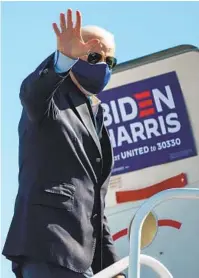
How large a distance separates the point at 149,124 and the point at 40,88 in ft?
9.87

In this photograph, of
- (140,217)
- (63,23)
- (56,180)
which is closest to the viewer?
(140,217)

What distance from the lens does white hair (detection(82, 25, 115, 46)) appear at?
3.64 m

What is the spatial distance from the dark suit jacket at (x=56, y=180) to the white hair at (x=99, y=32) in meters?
0.21

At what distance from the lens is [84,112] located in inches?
143

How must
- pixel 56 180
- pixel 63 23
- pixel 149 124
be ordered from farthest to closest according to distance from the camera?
pixel 149 124 < pixel 56 180 < pixel 63 23

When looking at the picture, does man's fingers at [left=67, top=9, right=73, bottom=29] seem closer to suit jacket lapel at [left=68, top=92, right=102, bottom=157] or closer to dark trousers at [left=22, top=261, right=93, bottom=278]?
suit jacket lapel at [left=68, top=92, right=102, bottom=157]

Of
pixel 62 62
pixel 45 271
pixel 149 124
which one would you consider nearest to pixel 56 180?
pixel 45 271

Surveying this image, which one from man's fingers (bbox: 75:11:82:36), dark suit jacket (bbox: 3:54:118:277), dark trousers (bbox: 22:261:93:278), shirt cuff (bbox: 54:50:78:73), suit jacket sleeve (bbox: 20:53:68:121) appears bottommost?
dark trousers (bbox: 22:261:93:278)

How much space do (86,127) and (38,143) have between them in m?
0.24

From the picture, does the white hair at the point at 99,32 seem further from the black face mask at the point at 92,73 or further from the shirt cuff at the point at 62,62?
the shirt cuff at the point at 62,62

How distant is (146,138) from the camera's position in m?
6.22

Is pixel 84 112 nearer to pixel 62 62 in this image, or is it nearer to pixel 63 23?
pixel 62 62

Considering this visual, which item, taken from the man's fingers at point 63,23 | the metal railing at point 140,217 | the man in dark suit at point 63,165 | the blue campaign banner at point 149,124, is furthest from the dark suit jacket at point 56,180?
the blue campaign banner at point 149,124

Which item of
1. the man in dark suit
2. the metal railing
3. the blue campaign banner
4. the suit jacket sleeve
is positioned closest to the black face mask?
the man in dark suit
